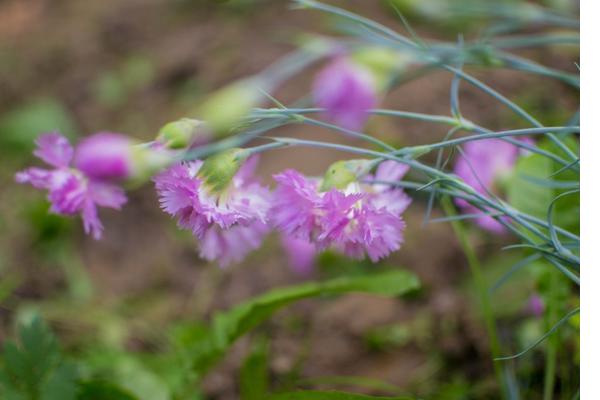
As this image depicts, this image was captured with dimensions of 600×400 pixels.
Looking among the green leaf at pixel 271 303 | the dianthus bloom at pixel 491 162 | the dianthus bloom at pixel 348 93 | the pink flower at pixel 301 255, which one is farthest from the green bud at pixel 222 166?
the pink flower at pixel 301 255

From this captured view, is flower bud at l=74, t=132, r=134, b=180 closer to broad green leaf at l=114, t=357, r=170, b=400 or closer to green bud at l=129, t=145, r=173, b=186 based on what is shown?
green bud at l=129, t=145, r=173, b=186

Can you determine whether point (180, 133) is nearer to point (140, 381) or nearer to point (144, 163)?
point (144, 163)

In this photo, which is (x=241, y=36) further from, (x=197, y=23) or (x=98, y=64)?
(x=98, y=64)

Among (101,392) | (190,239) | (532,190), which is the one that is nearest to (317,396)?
(101,392)

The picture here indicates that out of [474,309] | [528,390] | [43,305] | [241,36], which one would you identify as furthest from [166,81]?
[528,390]

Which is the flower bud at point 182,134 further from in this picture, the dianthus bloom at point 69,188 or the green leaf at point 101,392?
the green leaf at point 101,392

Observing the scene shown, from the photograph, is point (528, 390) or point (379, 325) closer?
point (528, 390)

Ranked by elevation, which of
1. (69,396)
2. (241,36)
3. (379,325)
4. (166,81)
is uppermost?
(241,36)
